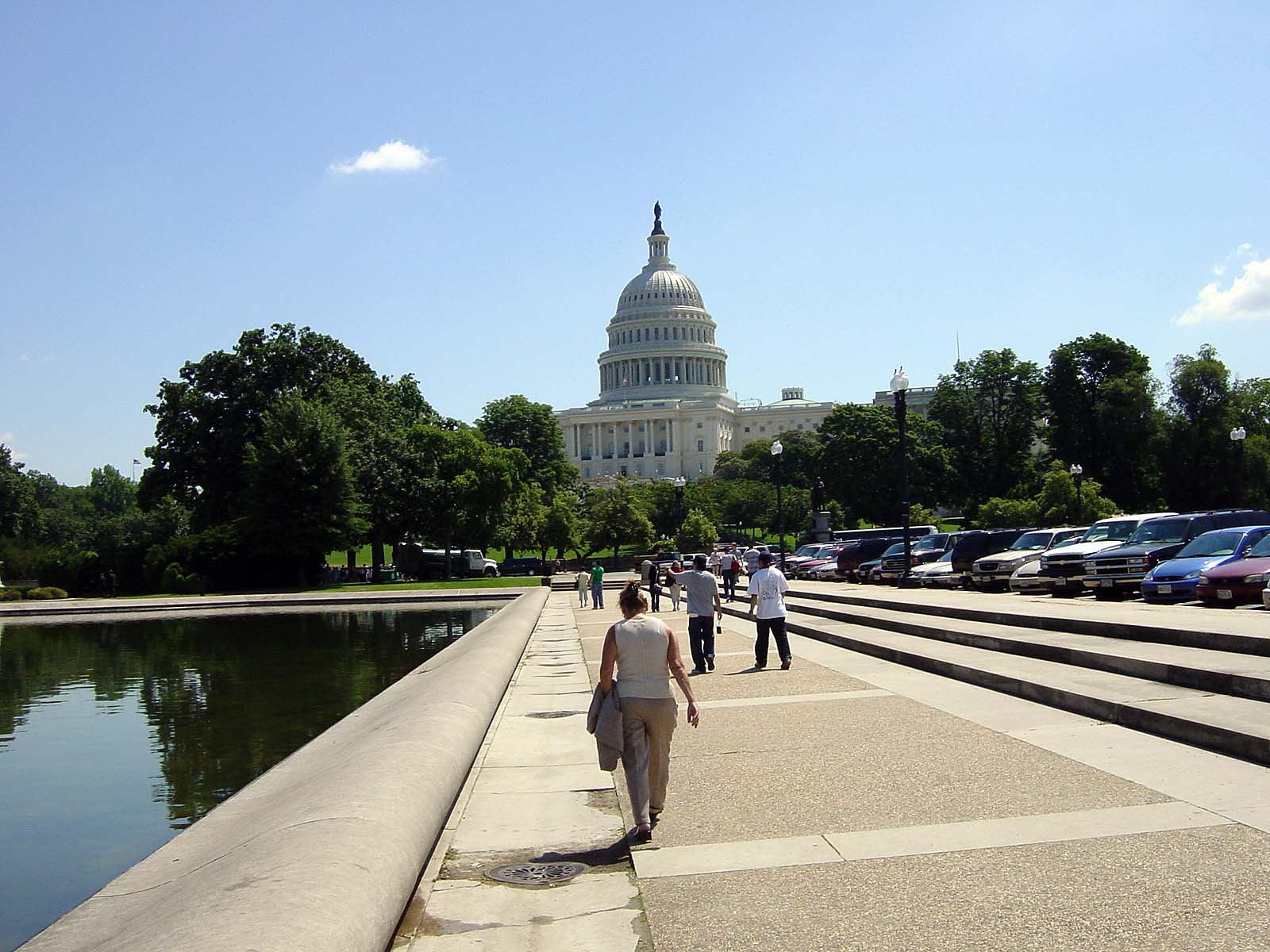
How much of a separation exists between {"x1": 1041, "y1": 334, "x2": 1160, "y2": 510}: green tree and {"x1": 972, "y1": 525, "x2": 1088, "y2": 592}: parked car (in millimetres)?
44935

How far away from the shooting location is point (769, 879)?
22.7ft

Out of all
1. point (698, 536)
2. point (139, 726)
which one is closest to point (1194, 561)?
point (139, 726)

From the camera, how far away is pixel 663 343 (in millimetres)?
189500

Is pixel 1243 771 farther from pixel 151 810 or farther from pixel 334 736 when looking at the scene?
pixel 151 810

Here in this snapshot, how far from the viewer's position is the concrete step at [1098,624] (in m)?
13.7

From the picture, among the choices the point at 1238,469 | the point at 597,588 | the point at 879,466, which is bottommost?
the point at 597,588

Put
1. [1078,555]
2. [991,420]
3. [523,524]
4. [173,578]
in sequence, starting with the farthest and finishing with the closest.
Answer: [991,420]
[523,524]
[173,578]
[1078,555]

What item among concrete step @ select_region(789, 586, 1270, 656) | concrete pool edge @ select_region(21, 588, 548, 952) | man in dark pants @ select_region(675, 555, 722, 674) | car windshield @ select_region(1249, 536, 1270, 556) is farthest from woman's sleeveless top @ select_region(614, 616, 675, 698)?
car windshield @ select_region(1249, 536, 1270, 556)

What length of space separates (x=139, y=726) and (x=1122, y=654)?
13.1 m

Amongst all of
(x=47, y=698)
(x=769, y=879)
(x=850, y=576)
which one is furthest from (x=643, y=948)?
(x=850, y=576)

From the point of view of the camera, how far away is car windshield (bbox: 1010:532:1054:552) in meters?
33.3

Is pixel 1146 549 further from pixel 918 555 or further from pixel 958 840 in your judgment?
pixel 958 840

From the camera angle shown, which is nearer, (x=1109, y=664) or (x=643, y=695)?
(x=643, y=695)

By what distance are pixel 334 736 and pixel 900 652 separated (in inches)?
340
